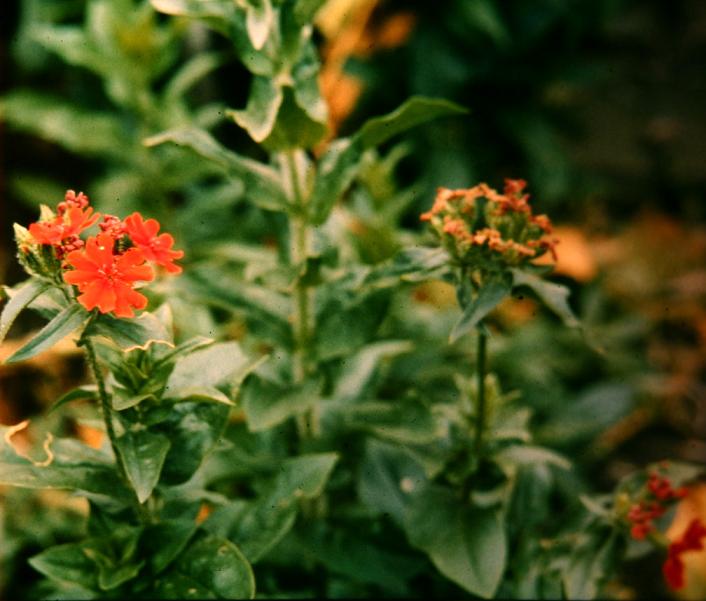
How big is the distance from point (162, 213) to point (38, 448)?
2.30 feet

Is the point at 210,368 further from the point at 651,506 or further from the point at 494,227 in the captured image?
the point at 651,506

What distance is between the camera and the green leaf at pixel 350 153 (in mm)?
1479

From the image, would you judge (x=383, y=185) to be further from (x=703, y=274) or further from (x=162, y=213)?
(x=703, y=274)

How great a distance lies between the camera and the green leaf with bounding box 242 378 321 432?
156cm

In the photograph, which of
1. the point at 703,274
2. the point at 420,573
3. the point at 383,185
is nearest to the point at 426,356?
the point at 383,185

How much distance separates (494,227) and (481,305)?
135mm

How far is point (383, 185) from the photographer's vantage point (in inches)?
85.2

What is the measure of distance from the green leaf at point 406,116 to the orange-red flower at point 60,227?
1.73 ft

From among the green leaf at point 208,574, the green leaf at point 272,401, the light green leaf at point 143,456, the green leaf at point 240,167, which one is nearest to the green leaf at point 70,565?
the green leaf at point 208,574

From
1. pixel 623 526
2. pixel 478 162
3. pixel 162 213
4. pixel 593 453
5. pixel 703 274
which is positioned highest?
pixel 478 162

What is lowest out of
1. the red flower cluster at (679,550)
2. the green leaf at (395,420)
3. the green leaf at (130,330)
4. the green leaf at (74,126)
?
the red flower cluster at (679,550)

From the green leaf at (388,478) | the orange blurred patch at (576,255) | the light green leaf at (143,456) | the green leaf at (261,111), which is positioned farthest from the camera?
the orange blurred patch at (576,255)

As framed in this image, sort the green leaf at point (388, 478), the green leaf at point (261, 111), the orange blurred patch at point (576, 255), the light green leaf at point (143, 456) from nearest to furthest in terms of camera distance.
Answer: the light green leaf at point (143, 456) → the green leaf at point (261, 111) → the green leaf at point (388, 478) → the orange blurred patch at point (576, 255)

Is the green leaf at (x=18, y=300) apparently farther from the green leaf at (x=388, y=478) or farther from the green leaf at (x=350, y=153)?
the green leaf at (x=388, y=478)
